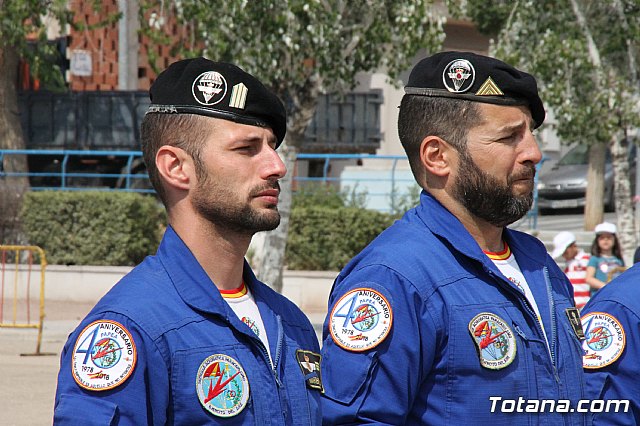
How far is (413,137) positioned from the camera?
11.7 feet

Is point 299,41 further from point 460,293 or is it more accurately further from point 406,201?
point 460,293

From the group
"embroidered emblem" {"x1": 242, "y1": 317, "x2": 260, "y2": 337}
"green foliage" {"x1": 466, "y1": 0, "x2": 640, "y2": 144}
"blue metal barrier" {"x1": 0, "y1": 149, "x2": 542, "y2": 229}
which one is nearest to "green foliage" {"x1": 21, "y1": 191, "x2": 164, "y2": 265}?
"blue metal barrier" {"x1": 0, "y1": 149, "x2": 542, "y2": 229}

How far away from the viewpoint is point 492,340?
3229mm

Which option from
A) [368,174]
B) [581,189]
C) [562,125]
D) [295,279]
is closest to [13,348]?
[295,279]

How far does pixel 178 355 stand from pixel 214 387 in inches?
4.4

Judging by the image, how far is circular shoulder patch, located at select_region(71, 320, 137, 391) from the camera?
261 cm

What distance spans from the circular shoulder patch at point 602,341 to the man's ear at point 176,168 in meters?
1.57

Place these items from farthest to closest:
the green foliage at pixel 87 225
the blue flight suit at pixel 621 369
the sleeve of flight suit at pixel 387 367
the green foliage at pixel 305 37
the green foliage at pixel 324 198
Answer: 1. the green foliage at pixel 324 198
2. the green foliage at pixel 87 225
3. the green foliage at pixel 305 37
4. the blue flight suit at pixel 621 369
5. the sleeve of flight suit at pixel 387 367

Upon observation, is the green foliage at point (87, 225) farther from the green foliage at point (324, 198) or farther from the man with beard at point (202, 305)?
the man with beard at point (202, 305)

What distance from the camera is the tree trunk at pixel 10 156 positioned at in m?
18.6

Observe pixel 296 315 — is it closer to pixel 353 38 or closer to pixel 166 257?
pixel 166 257

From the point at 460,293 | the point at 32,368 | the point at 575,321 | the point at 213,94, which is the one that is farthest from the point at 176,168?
the point at 32,368

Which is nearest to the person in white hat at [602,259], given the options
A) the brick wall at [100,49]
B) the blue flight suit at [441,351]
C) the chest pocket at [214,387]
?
the blue flight suit at [441,351]

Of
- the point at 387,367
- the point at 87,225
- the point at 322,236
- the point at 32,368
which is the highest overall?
the point at 387,367
